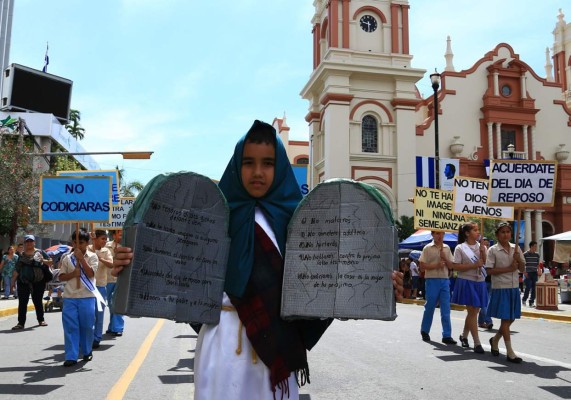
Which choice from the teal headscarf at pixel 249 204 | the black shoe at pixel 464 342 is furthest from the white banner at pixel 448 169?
the teal headscarf at pixel 249 204

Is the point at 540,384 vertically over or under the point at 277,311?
under

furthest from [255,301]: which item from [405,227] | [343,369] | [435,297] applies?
[405,227]

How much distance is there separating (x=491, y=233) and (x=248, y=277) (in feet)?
102

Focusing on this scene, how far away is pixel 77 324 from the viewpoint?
7.59m

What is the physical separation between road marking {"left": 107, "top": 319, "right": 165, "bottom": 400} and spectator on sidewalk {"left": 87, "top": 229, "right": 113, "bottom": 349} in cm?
71

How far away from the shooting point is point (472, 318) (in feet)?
29.1

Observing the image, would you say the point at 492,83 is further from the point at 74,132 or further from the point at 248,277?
the point at 248,277

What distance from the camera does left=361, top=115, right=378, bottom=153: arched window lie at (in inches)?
1537

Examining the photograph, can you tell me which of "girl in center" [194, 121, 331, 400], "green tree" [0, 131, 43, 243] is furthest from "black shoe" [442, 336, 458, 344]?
"green tree" [0, 131, 43, 243]

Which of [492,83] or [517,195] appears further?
[492,83]

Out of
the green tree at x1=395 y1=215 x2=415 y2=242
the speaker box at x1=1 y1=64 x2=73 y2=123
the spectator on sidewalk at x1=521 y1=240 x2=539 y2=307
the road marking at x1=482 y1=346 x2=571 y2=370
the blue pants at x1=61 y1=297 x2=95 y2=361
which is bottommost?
the road marking at x1=482 y1=346 x2=571 y2=370

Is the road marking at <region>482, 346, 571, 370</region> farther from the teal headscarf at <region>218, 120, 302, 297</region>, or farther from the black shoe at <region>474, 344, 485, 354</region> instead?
the teal headscarf at <region>218, 120, 302, 297</region>

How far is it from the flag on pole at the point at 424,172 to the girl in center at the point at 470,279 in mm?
20497

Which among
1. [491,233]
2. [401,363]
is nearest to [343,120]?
[491,233]
